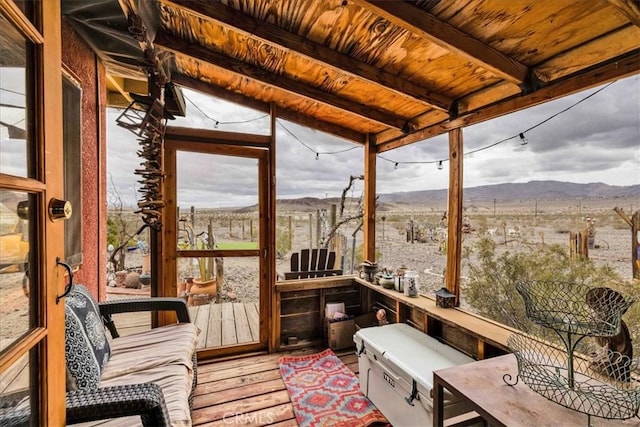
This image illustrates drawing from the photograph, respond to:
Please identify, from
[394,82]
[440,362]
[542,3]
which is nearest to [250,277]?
[440,362]

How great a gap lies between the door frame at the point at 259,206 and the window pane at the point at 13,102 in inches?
75.9

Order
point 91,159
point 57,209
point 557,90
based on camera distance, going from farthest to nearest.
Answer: point 91,159, point 557,90, point 57,209

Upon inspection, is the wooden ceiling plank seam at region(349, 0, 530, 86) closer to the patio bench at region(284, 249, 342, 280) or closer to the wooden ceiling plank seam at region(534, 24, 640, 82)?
the wooden ceiling plank seam at region(534, 24, 640, 82)

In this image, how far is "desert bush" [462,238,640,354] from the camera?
141cm

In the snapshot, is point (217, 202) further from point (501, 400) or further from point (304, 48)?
point (501, 400)

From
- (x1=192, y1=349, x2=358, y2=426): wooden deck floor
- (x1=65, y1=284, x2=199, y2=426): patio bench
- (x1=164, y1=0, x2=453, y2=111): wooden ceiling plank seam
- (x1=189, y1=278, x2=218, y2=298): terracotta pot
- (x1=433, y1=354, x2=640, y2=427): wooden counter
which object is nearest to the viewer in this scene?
(x1=433, y1=354, x2=640, y2=427): wooden counter

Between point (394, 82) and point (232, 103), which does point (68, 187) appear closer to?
point (232, 103)

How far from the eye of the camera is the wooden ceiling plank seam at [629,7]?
100cm

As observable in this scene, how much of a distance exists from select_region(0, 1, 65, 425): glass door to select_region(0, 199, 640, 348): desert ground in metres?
0.01

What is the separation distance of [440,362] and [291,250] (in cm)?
176

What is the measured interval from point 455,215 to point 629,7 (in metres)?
1.38

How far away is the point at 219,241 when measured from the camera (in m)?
2.72

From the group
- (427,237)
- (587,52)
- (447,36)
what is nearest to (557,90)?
(587,52)

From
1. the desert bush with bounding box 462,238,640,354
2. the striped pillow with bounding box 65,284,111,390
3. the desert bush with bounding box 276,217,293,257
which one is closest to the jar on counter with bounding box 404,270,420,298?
the desert bush with bounding box 462,238,640,354
